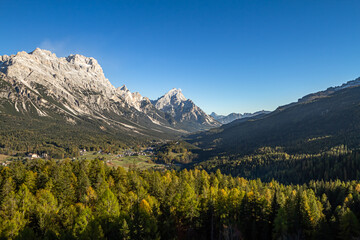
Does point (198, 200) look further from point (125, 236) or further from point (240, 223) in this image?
point (125, 236)

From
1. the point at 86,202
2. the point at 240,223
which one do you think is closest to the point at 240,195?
the point at 240,223

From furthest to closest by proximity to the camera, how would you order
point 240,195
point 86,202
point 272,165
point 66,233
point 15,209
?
point 272,165, point 240,195, point 86,202, point 15,209, point 66,233

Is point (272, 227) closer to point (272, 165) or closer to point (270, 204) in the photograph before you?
point (270, 204)

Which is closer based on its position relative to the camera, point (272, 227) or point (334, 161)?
point (272, 227)

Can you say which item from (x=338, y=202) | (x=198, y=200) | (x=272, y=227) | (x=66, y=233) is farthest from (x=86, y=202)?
(x=338, y=202)

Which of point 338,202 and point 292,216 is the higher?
point 292,216

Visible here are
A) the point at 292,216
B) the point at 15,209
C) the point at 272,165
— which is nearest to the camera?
the point at 15,209

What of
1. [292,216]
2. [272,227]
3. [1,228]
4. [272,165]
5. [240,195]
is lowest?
[272,165]
